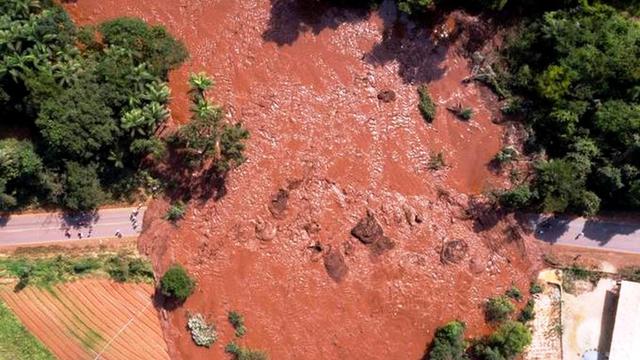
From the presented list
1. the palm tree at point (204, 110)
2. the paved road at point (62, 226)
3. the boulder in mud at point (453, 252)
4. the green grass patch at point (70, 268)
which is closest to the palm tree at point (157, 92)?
the palm tree at point (204, 110)

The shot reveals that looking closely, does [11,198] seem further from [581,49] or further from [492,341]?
[581,49]

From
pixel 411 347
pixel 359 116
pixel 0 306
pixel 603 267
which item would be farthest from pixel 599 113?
pixel 0 306

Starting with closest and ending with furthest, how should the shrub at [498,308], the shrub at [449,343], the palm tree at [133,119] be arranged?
1. the palm tree at [133,119]
2. the shrub at [449,343]
3. the shrub at [498,308]

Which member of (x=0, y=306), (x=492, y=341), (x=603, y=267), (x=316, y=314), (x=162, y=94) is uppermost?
(x=603, y=267)

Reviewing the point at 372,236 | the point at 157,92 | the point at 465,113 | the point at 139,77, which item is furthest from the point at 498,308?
the point at 139,77

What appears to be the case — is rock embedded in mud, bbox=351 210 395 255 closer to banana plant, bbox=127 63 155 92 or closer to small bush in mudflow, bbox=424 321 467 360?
small bush in mudflow, bbox=424 321 467 360

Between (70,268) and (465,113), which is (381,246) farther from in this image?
(70,268)

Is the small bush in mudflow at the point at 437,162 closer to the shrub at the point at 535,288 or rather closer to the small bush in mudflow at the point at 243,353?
the shrub at the point at 535,288

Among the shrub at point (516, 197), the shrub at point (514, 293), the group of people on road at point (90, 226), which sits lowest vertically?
the group of people on road at point (90, 226)
